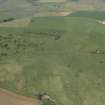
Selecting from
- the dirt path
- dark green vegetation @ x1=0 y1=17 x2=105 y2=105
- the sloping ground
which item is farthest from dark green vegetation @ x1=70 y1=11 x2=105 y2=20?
the dirt path

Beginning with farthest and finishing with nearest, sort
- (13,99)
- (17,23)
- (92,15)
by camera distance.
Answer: (92,15) < (17,23) < (13,99)

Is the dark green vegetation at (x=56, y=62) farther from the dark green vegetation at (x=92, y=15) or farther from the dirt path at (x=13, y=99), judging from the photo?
the dark green vegetation at (x=92, y=15)

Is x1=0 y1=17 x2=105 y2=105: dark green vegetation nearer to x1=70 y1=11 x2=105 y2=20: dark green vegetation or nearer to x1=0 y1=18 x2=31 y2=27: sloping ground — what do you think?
x1=0 y1=18 x2=31 y2=27: sloping ground

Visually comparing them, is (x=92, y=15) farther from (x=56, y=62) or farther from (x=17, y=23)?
(x=56, y=62)

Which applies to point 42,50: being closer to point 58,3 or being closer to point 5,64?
point 5,64

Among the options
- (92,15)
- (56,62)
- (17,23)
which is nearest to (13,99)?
(56,62)

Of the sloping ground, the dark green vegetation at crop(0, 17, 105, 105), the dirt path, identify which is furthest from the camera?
the sloping ground

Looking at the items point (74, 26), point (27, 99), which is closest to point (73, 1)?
point (74, 26)
